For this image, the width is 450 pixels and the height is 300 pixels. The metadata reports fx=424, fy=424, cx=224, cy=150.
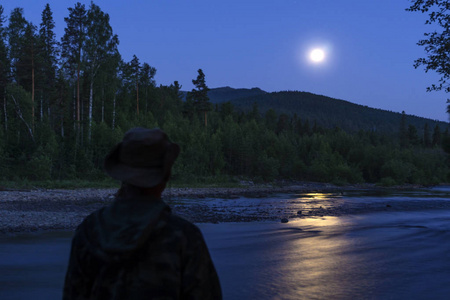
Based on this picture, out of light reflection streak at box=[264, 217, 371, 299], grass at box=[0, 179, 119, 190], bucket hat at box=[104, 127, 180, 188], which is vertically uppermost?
bucket hat at box=[104, 127, 180, 188]

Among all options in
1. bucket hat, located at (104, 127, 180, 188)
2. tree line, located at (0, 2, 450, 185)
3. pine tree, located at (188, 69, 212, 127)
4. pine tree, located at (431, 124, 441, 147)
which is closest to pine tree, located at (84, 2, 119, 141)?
tree line, located at (0, 2, 450, 185)

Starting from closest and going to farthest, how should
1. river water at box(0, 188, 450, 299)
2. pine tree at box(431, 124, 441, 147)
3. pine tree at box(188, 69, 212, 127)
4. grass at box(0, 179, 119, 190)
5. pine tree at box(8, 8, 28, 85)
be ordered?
river water at box(0, 188, 450, 299) → grass at box(0, 179, 119, 190) → pine tree at box(8, 8, 28, 85) → pine tree at box(188, 69, 212, 127) → pine tree at box(431, 124, 441, 147)

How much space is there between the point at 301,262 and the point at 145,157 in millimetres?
9857

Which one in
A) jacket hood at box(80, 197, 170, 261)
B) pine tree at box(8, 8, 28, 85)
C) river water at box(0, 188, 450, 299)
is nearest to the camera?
jacket hood at box(80, 197, 170, 261)

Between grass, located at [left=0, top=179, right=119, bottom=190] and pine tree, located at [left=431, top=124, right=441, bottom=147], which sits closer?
grass, located at [left=0, top=179, right=119, bottom=190]

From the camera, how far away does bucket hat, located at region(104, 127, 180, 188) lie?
1.99 metres

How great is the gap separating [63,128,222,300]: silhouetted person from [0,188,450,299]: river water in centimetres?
666

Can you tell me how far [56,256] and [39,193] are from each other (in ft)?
61.2

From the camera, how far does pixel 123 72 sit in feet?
192

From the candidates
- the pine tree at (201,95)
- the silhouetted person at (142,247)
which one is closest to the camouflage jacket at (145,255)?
the silhouetted person at (142,247)

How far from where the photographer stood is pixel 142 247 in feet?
6.08

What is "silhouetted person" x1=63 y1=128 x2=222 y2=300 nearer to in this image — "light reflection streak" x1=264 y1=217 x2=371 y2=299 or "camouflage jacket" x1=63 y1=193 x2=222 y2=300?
"camouflage jacket" x1=63 y1=193 x2=222 y2=300

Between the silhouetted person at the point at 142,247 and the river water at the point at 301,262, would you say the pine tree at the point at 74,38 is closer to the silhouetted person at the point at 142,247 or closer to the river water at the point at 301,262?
the river water at the point at 301,262

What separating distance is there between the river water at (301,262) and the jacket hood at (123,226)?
22.2 ft
